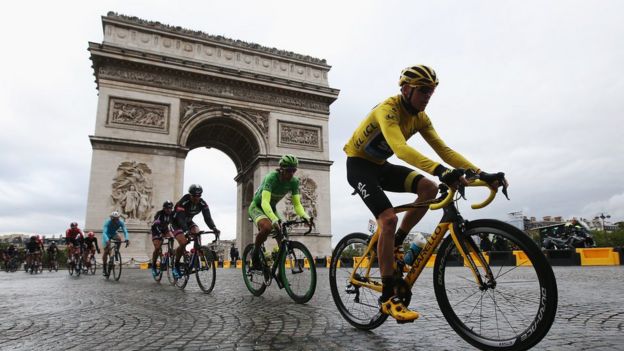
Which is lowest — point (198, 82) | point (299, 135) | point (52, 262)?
point (52, 262)

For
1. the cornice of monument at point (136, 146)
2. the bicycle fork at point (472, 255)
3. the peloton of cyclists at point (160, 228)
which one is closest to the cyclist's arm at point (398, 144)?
the bicycle fork at point (472, 255)

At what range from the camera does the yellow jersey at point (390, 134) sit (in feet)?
9.71

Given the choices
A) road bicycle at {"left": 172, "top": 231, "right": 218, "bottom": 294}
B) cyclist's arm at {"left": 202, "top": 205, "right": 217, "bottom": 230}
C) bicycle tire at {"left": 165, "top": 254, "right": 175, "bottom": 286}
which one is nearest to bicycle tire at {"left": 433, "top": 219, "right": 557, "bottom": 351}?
road bicycle at {"left": 172, "top": 231, "right": 218, "bottom": 294}

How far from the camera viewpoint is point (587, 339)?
2.64 metres

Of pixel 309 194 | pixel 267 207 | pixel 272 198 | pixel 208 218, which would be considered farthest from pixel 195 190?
pixel 309 194

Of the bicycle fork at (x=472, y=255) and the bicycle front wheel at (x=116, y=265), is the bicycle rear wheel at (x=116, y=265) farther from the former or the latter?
the bicycle fork at (x=472, y=255)

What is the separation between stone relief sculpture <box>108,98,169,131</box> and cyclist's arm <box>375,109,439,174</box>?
20.6m

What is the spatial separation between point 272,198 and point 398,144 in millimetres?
3263

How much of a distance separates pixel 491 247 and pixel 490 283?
10.2 inches

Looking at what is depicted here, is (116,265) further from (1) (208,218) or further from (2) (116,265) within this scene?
(1) (208,218)

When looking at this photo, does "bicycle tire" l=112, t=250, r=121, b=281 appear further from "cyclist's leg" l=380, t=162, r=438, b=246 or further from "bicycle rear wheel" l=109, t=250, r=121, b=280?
"cyclist's leg" l=380, t=162, r=438, b=246

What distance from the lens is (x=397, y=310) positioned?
109 inches

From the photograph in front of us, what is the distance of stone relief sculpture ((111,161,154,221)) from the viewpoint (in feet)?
65.3

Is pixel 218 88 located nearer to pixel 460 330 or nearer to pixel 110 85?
pixel 110 85
